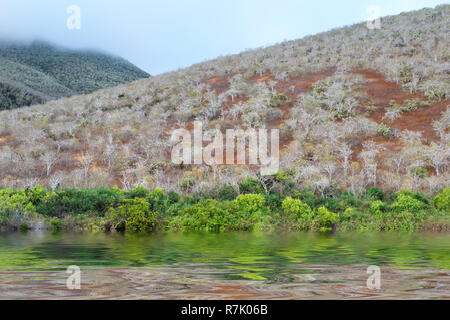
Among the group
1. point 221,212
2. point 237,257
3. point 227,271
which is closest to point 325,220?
point 221,212

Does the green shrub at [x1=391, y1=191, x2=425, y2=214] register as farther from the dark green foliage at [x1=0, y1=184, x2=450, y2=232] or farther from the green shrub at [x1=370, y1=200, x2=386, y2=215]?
the green shrub at [x1=370, y1=200, x2=386, y2=215]

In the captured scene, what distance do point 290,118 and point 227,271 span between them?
32404 mm

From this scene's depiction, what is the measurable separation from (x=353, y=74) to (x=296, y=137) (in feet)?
48.9

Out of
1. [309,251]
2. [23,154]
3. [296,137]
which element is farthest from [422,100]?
[23,154]

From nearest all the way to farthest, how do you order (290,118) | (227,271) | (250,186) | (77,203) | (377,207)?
1. (227,271)
2. (377,207)
3. (77,203)
4. (250,186)
5. (290,118)

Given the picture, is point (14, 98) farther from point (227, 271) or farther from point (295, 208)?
point (227, 271)

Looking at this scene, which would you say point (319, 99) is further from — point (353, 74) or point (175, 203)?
point (175, 203)

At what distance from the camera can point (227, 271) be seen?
8109 millimetres

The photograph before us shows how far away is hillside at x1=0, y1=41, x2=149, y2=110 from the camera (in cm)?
7031

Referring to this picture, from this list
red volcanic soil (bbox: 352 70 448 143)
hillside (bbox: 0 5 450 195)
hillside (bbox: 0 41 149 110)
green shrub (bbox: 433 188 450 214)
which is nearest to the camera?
green shrub (bbox: 433 188 450 214)

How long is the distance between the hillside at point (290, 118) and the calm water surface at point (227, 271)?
14211mm

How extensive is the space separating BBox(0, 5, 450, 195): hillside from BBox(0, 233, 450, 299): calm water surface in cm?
1421

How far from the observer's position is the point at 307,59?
5316 centimetres

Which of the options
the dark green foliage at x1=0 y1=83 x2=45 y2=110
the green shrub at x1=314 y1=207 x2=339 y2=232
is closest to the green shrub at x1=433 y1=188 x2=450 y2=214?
the green shrub at x1=314 y1=207 x2=339 y2=232
